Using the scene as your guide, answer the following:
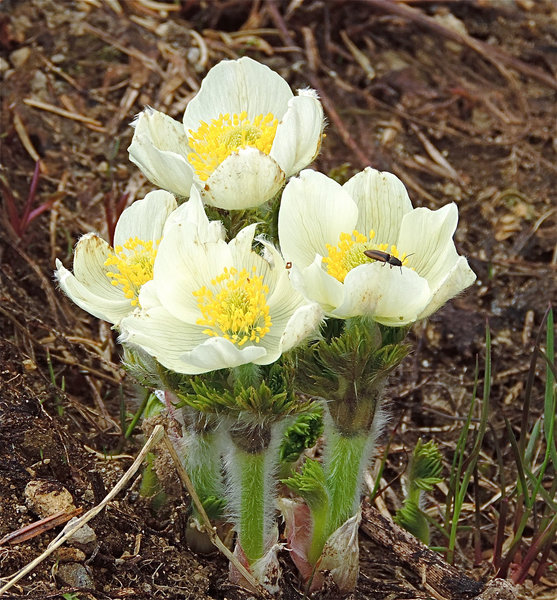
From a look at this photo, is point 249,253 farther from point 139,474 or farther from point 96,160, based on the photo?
point 96,160

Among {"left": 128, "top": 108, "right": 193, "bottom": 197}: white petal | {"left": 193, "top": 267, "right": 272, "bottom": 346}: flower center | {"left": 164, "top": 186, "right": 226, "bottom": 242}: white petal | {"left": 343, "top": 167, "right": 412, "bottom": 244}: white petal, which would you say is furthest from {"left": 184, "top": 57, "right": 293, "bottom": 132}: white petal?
{"left": 193, "top": 267, "right": 272, "bottom": 346}: flower center

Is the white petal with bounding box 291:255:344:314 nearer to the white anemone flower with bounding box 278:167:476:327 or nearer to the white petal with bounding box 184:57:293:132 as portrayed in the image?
the white anemone flower with bounding box 278:167:476:327

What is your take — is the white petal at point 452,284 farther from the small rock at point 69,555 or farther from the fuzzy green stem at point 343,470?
the small rock at point 69,555

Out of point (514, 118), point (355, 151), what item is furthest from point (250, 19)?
point (514, 118)

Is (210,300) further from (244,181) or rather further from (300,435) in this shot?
(300,435)

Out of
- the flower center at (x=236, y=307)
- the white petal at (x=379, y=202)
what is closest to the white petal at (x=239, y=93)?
the white petal at (x=379, y=202)
